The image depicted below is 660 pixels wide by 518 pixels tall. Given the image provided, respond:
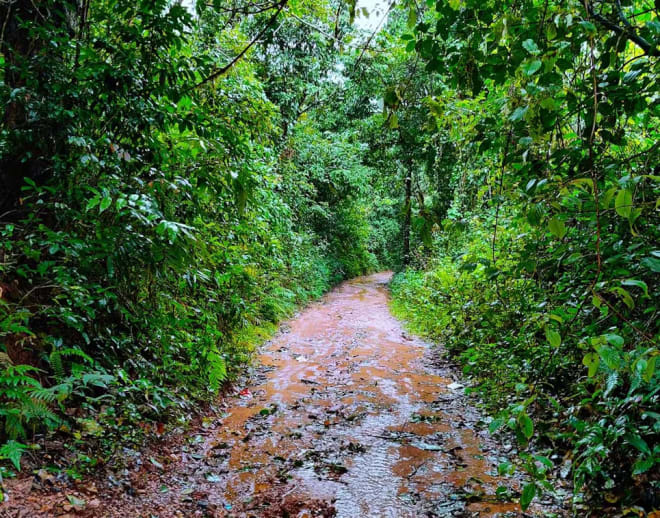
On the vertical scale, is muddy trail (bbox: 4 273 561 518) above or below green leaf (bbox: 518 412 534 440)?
below

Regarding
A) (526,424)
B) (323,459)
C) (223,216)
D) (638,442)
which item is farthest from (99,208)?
(638,442)

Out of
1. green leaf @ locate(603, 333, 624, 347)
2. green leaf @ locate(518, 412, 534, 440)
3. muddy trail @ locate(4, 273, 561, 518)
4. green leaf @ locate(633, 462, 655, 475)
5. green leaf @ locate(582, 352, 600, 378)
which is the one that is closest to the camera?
green leaf @ locate(603, 333, 624, 347)

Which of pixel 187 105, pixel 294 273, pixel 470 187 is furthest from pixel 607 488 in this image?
pixel 294 273

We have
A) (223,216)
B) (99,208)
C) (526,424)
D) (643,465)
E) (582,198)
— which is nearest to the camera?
(526,424)

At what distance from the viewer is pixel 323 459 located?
3977mm

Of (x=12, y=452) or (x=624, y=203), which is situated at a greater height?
(x=624, y=203)

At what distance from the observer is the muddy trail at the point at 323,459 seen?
3.17 metres

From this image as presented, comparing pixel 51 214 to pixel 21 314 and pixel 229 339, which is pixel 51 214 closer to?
pixel 21 314

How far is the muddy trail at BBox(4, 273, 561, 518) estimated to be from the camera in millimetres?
3172

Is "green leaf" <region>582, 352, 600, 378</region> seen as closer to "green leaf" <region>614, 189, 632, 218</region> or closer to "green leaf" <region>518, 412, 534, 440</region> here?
"green leaf" <region>518, 412, 534, 440</region>

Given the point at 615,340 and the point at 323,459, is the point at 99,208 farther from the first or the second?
the point at 615,340

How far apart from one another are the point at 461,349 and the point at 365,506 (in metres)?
4.45

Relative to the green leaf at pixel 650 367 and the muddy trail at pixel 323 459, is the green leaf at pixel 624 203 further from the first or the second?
the muddy trail at pixel 323 459

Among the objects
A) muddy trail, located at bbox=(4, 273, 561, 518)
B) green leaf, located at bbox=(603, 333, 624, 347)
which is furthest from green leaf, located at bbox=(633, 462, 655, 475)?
green leaf, located at bbox=(603, 333, 624, 347)
